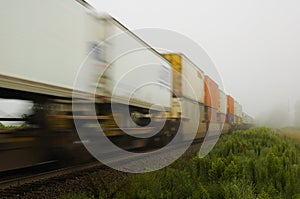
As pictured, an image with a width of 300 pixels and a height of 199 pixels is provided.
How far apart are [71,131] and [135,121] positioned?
10.4 feet

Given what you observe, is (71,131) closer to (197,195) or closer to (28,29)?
(28,29)

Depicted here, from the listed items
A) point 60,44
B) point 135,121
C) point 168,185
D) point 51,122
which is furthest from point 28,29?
point 135,121

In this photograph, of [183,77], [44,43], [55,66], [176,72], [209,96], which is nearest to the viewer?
[44,43]

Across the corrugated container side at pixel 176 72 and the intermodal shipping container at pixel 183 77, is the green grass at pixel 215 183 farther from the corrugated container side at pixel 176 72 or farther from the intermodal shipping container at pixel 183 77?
the intermodal shipping container at pixel 183 77

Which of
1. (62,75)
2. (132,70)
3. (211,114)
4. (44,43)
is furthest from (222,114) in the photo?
(44,43)

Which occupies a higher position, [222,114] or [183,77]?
[183,77]

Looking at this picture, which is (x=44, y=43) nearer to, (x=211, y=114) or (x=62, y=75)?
(x=62, y=75)

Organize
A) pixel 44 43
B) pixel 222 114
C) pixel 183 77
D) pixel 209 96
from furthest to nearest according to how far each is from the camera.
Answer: pixel 222 114 < pixel 209 96 < pixel 183 77 < pixel 44 43

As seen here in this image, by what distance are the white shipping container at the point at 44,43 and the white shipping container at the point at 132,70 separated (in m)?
0.99

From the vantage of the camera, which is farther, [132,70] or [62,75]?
[132,70]

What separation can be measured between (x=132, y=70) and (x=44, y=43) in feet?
12.1

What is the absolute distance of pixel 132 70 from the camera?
347 inches

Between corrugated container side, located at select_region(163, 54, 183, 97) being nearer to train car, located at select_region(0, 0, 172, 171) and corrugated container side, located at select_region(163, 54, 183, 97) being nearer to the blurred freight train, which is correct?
the blurred freight train

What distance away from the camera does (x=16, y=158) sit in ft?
16.3
